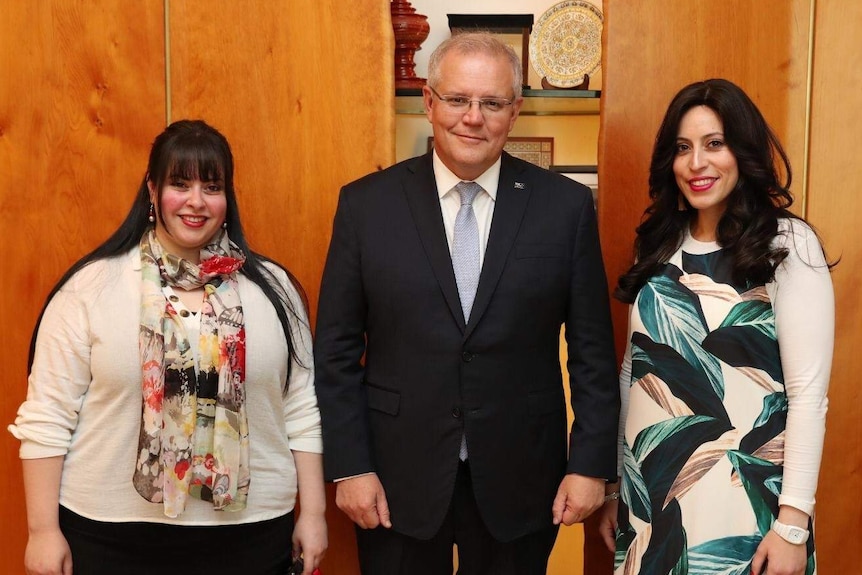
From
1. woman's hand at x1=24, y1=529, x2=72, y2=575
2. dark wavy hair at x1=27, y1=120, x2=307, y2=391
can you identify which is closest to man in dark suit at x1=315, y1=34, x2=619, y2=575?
dark wavy hair at x1=27, y1=120, x2=307, y2=391

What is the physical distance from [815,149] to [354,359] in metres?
1.41

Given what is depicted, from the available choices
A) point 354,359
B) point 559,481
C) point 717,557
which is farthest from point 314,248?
point 717,557

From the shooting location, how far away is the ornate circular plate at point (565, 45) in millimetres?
2785

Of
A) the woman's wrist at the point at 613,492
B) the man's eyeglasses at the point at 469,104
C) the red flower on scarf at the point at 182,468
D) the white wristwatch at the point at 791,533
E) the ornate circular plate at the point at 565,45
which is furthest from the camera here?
the ornate circular plate at the point at 565,45

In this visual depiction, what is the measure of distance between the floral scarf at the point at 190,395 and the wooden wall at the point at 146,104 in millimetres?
586

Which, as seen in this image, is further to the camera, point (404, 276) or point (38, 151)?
point (38, 151)

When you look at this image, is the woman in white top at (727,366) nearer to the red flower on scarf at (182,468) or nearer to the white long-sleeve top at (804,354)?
the white long-sleeve top at (804,354)

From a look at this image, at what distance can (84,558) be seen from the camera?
76.2 inches

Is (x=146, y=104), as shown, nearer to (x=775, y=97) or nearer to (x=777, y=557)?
(x=775, y=97)

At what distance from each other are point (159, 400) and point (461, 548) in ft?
2.57

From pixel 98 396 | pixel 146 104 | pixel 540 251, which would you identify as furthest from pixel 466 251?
pixel 146 104

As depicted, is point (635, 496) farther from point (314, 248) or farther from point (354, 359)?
point (314, 248)

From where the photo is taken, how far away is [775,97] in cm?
249

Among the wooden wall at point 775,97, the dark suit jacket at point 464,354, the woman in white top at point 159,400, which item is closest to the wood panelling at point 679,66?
the wooden wall at point 775,97
